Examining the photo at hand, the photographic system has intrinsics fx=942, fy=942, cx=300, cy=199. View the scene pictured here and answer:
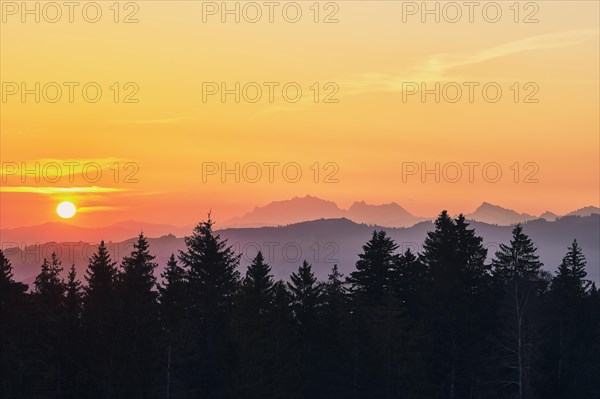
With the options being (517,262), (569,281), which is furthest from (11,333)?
(569,281)

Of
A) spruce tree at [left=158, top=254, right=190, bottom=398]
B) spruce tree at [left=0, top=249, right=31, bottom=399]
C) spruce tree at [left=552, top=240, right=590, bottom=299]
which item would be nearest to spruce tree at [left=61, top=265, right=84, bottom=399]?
spruce tree at [left=0, top=249, right=31, bottom=399]

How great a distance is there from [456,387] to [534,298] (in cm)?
1108

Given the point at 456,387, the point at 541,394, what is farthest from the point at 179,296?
the point at 541,394

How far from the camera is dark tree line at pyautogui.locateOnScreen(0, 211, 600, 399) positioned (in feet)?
210

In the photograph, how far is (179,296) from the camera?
7212 cm

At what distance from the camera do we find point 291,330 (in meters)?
71.8

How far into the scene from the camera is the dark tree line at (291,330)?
6391 centimetres

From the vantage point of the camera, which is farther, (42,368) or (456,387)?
(456,387)

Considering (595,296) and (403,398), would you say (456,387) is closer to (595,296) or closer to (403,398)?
(403,398)

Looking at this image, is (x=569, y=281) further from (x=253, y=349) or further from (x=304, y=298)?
(x=253, y=349)

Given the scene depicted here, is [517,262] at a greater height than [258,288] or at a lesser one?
greater

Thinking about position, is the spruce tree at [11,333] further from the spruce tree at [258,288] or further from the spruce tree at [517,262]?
the spruce tree at [517,262]

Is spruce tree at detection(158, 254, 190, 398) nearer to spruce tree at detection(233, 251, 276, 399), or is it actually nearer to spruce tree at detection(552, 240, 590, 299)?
spruce tree at detection(233, 251, 276, 399)

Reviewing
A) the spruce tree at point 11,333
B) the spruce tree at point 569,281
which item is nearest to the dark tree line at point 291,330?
the spruce tree at point 11,333
